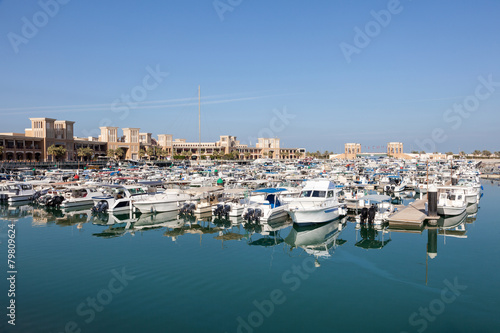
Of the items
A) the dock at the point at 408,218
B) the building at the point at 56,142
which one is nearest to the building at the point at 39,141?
the building at the point at 56,142

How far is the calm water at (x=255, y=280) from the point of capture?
14.7m

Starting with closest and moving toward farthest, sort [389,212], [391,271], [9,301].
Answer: [9,301] → [391,271] → [389,212]

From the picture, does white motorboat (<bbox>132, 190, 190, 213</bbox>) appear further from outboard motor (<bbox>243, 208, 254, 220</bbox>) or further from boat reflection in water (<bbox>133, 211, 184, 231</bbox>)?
outboard motor (<bbox>243, 208, 254, 220</bbox>)

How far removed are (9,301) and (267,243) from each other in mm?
16176

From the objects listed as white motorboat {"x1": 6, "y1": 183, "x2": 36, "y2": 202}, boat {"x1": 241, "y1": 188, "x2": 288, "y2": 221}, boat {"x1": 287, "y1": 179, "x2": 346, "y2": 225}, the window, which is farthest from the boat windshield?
white motorboat {"x1": 6, "y1": 183, "x2": 36, "y2": 202}

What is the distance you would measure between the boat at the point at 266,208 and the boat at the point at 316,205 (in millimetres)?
2360

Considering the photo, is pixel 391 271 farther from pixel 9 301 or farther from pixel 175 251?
pixel 9 301

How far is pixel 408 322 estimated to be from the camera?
14641 mm

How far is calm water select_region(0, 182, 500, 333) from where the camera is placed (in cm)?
1466

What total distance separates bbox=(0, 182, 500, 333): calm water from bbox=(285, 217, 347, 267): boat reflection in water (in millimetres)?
81

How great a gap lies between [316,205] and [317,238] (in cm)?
367

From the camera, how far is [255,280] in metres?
19.2

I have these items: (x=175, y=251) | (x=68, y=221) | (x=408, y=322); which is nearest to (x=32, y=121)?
(x=68, y=221)

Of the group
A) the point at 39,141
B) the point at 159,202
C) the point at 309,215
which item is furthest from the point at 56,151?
the point at 309,215
